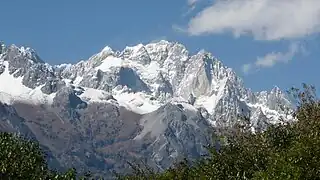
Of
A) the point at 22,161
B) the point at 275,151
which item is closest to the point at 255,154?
the point at 275,151

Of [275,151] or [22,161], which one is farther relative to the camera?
[275,151]

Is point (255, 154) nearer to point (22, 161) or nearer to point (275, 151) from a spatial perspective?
point (275, 151)

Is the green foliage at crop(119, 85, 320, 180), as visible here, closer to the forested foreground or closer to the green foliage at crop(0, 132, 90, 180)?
the forested foreground

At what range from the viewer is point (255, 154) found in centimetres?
6009

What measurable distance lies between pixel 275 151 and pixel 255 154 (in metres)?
2.36

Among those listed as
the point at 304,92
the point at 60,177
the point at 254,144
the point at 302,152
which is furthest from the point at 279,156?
the point at 60,177

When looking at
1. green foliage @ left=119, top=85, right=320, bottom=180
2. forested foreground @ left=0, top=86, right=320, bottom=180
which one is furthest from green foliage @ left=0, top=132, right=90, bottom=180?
green foliage @ left=119, top=85, right=320, bottom=180

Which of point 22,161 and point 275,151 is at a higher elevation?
point 275,151

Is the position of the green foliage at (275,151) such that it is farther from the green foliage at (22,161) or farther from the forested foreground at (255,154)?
the green foliage at (22,161)

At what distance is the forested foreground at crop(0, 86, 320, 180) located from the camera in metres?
51.0

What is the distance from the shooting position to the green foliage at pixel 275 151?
166 ft

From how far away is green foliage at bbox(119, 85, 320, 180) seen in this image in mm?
50572

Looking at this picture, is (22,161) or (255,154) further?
(255,154)

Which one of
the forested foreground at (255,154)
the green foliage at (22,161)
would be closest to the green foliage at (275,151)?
the forested foreground at (255,154)
